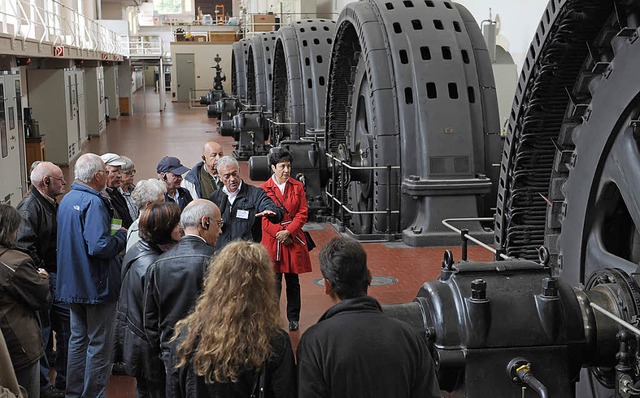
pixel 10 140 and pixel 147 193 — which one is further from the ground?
pixel 147 193

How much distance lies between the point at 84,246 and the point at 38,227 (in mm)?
490

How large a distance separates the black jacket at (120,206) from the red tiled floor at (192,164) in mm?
1055

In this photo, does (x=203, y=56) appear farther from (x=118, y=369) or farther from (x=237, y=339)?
(x=237, y=339)

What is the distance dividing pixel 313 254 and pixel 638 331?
19.9 ft

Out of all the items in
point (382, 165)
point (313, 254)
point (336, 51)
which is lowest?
point (313, 254)

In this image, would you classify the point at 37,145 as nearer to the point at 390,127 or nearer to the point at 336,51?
the point at 336,51

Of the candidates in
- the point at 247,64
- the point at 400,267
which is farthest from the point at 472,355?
the point at 247,64

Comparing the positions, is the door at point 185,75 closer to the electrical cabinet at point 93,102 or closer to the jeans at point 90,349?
the electrical cabinet at point 93,102

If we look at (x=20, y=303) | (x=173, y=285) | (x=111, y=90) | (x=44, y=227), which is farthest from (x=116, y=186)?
(x=111, y=90)

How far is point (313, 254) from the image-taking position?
833 centimetres

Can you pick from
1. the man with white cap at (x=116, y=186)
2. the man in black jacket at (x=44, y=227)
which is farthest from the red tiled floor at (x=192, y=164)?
the man with white cap at (x=116, y=186)

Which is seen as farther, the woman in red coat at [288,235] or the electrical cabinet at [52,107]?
the electrical cabinet at [52,107]

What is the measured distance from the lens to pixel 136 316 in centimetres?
368

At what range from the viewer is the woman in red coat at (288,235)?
586 centimetres
